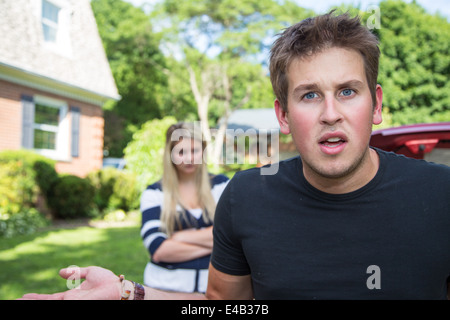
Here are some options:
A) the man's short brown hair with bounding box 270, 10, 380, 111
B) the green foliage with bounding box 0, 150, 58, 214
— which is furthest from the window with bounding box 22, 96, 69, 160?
the man's short brown hair with bounding box 270, 10, 380, 111

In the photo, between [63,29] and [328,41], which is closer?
[328,41]

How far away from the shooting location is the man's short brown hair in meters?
1.46

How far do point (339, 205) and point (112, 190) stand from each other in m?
11.5

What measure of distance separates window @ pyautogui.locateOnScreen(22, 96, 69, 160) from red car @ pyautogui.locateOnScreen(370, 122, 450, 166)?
34.0 ft

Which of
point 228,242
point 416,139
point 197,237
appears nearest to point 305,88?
point 228,242

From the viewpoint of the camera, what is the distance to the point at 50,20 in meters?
12.2

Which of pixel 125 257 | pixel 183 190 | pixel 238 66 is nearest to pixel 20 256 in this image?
pixel 125 257

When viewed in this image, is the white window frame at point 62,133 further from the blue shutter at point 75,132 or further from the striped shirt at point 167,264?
the striped shirt at point 167,264

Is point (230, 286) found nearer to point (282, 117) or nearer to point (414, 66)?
point (282, 117)

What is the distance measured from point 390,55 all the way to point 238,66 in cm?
1108

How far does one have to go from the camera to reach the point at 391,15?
2833cm

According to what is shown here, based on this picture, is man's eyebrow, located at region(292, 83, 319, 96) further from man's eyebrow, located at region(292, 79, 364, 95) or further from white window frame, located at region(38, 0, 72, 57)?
white window frame, located at region(38, 0, 72, 57)

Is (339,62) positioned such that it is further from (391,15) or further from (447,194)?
(391,15)
